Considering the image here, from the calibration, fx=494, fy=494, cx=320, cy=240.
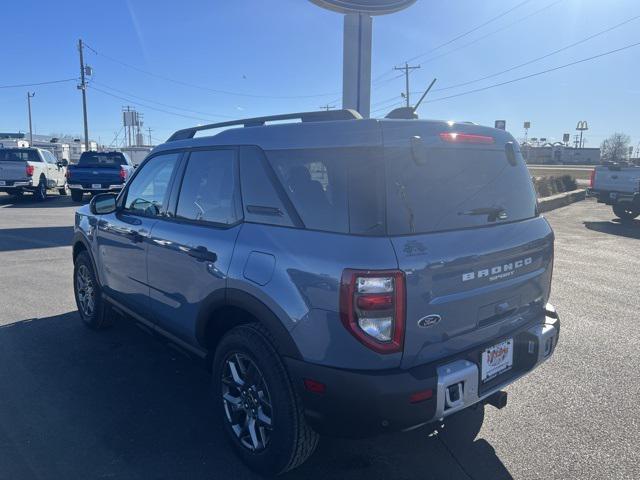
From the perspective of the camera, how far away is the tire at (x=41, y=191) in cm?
1892

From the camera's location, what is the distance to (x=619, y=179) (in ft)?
44.8

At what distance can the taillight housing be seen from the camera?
2.18 m

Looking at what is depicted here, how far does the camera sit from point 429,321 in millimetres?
2318

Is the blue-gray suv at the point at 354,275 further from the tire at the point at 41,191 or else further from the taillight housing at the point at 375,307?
the tire at the point at 41,191

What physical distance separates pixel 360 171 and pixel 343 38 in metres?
13.5

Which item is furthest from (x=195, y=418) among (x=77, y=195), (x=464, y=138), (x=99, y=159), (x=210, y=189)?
(x=77, y=195)

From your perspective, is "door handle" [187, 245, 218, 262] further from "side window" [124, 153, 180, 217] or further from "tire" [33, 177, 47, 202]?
"tire" [33, 177, 47, 202]

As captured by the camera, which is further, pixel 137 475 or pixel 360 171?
pixel 137 475

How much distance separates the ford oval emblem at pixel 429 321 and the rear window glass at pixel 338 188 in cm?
46

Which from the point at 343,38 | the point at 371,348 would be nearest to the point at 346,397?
the point at 371,348

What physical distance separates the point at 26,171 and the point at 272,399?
737 inches

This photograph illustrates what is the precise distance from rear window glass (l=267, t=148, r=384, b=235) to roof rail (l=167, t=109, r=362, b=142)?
0.36 m

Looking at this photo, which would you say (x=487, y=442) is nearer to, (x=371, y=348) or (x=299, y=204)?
(x=371, y=348)

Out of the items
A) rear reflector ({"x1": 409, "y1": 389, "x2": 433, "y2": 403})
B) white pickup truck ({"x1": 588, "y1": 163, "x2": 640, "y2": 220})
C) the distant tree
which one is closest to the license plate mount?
rear reflector ({"x1": 409, "y1": 389, "x2": 433, "y2": 403})
